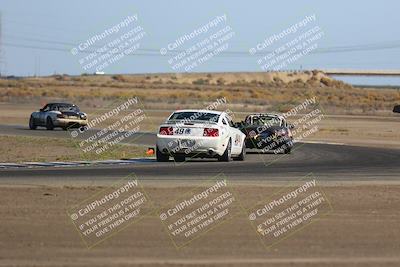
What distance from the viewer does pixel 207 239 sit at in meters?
11.3

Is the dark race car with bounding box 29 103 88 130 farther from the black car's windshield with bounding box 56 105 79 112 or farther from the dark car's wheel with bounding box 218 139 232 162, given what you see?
the dark car's wheel with bounding box 218 139 232 162

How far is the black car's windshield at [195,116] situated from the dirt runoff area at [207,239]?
29.8ft

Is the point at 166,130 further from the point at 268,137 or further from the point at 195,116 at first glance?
the point at 268,137

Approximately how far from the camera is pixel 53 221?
40.3 feet

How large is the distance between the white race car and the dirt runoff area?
8.39 metres

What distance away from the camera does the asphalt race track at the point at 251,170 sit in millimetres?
19062

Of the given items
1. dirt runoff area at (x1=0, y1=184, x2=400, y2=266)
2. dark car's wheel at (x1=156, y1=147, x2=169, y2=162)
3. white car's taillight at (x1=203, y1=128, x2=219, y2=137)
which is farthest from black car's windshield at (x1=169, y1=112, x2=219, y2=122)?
dirt runoff area at (x1=0, y1=184, x2=400, y2=266)

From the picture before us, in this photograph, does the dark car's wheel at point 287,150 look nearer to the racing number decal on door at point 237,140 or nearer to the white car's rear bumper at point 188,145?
the racing number decal on door at point 237,140

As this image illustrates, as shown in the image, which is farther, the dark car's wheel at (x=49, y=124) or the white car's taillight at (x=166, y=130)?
the dark car's wheel at (x=49, y=124)

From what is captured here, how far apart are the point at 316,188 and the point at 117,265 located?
7.99 metres

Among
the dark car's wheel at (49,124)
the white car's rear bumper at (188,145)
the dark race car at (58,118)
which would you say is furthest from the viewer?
the dark car's wheel at (49,124)

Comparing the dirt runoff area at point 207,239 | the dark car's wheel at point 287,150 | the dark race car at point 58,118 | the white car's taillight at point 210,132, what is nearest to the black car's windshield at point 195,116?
the white car's taillight at point 210,132

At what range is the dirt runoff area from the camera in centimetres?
1007

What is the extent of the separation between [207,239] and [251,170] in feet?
33.8
